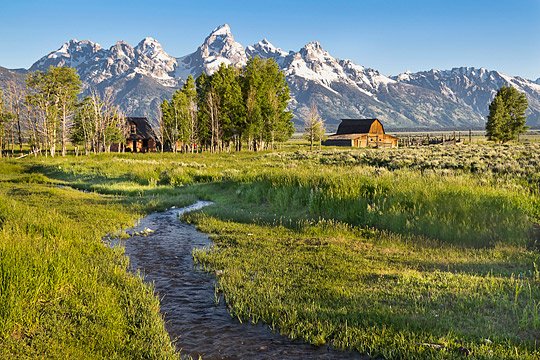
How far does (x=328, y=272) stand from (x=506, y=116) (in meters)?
86.7

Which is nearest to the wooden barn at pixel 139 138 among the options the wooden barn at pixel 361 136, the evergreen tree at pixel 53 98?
the evergreen tree at pixel 53 98

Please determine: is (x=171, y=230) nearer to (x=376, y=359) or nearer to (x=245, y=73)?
(x=376, y=359)

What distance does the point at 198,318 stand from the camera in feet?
25.6

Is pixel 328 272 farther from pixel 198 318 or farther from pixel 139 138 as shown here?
pixel 139 138

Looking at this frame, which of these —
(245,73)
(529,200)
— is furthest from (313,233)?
(245,73)

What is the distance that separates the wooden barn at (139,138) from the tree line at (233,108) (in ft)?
70.0

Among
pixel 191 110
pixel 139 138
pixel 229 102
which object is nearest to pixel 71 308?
pixel 229 102

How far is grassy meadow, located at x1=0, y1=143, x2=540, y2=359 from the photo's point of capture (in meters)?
6.30

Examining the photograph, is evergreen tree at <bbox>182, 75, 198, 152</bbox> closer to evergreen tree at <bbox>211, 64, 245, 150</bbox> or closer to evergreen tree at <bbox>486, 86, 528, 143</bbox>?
evergreen tree at <bbox>211, 64, 245, 150</bbox>

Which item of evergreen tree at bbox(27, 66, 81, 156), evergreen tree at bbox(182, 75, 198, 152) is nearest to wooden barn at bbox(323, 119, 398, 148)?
evergreen tree at bbox(182, 75, 198, 152)

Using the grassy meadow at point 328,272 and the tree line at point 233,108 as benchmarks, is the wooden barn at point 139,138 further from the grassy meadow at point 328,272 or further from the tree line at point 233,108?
the grassy meadow at point 328,272

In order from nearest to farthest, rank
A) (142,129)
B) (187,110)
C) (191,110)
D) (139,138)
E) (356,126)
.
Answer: (191,110) < (187,110) < (139,138) < (142,129) < (356,126)

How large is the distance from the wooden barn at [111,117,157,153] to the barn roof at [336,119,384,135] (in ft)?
171

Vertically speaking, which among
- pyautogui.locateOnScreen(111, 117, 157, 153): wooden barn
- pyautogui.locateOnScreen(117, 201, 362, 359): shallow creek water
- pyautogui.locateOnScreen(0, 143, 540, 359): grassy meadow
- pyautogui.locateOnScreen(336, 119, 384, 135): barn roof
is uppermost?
pyautogui.locateOnScreen(336, 119, 384, 135): barn roof
